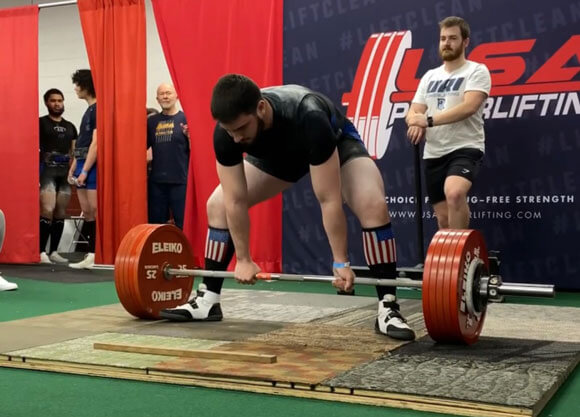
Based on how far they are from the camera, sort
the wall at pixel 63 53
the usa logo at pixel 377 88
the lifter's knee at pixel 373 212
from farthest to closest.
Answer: the wall at pixel 63 53, the usa logo at pixel 377 88, the lifter's knee at pixel 373 212

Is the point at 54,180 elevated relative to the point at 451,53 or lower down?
lower down

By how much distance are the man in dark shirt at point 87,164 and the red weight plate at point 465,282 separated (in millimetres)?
3620

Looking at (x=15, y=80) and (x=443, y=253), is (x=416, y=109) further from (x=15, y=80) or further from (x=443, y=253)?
(x=15, y=80)

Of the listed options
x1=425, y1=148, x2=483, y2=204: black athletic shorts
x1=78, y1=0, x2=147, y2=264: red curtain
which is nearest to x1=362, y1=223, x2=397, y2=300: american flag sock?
x1=425, y1=148, x2=483, y2=204: black athletic shorts

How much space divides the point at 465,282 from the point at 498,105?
2.30 meters

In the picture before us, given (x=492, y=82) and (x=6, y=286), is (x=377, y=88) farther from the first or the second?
(x=6, y=286)

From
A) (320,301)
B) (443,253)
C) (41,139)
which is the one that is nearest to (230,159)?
(443,253)

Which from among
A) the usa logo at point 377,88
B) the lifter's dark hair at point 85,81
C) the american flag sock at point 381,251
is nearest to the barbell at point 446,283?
the american flag sock at point 381,251

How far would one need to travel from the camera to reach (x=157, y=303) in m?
3.21

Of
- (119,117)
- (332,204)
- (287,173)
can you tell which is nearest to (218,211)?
(287,173)

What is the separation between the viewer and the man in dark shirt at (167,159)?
5.59m

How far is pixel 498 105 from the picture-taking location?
177 inches

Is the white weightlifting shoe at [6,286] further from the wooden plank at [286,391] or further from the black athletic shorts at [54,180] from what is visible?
the wooden plank at [286,391]

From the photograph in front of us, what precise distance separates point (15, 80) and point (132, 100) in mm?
1197
